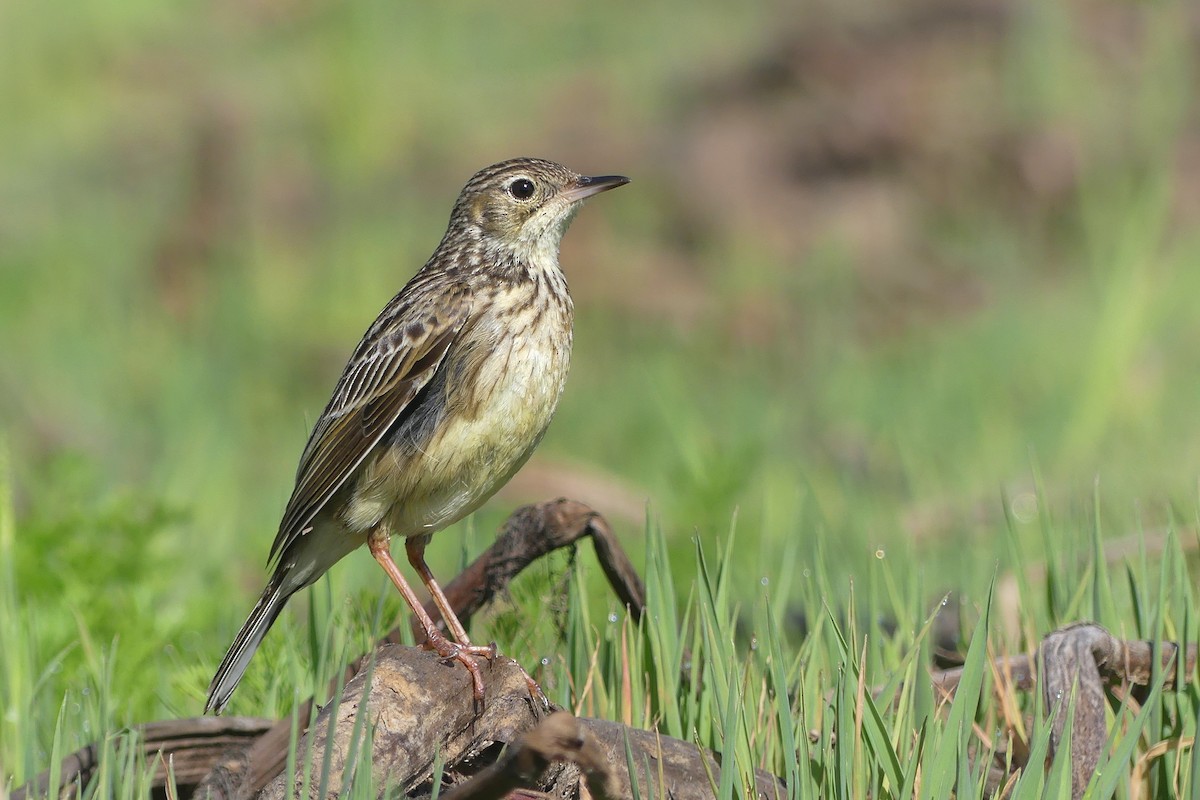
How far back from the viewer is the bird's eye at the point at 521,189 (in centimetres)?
531

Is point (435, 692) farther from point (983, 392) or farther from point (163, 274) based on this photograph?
point (163, 274)

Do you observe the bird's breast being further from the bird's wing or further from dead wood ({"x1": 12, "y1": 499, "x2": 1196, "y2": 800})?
dead wood ({"x1": 12, "y1": 499, "x2": 1196, "y2": 800})

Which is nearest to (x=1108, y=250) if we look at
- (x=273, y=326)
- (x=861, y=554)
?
(x=861, y=554)

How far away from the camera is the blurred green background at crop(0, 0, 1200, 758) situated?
6301 mm

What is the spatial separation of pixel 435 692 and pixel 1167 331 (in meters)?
7.46

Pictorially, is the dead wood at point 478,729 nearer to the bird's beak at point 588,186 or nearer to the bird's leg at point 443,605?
the bird's leg at point 443,605

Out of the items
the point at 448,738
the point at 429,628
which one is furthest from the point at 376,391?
the point at 448,738

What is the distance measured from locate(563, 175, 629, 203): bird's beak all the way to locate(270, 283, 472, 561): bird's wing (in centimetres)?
59

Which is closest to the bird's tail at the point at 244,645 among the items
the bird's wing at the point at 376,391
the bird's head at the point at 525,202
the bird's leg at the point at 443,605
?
the bird's wing at the point at 376,391

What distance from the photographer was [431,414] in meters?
4.66

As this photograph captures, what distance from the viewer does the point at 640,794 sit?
311 centimetres

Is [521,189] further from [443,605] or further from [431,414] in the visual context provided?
[443,605]

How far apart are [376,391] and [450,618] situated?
3.39ft

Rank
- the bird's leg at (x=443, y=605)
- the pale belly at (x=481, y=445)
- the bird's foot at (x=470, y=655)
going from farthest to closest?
the pale belly at (x=481, y=445) < the bird's leg at (x=443, y=605) < the bird's foot at (x=470, y=655)
